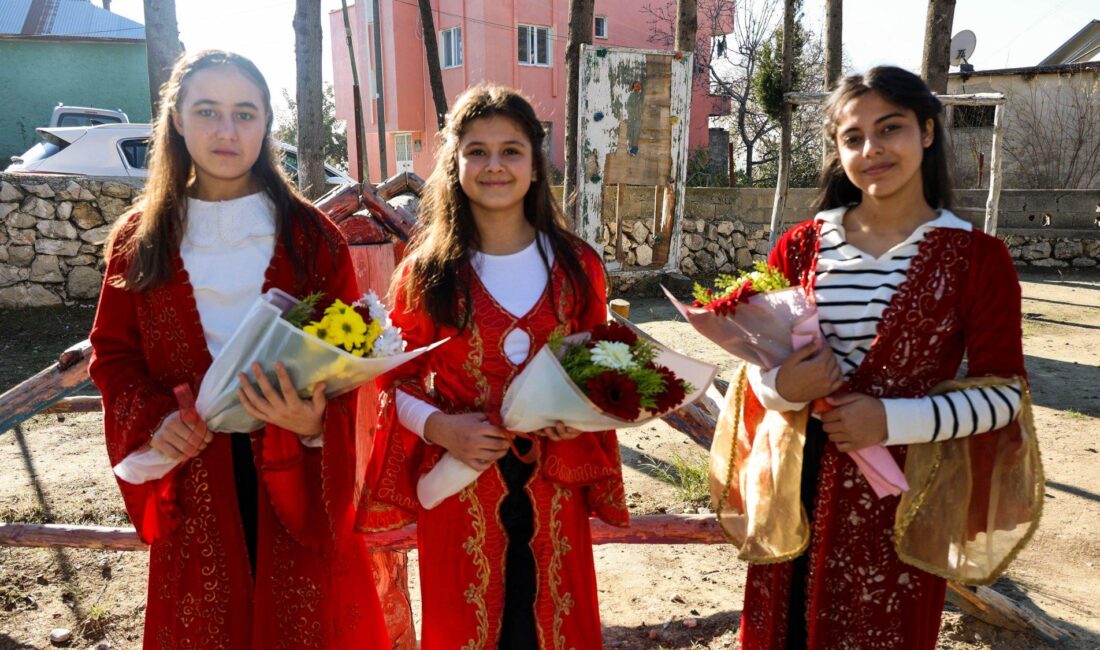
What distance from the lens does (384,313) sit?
75.9 inches

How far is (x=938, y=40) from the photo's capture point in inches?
366

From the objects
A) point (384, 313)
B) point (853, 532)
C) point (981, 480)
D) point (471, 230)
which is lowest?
point (853, 532)

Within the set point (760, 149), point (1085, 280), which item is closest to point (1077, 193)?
point (1085, 280)

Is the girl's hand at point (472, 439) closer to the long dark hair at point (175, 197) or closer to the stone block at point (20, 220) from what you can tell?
the long dark hair at point (175, 197)

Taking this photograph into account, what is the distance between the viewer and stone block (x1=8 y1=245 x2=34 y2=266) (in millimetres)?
9266

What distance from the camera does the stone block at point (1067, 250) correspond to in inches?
530

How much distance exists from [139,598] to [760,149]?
23.0 metres

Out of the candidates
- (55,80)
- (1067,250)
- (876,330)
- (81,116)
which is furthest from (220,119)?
(55,80)

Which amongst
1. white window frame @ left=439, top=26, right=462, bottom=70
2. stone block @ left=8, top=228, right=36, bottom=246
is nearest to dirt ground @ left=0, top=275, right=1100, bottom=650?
stone block @ left=8, top=228, right=36, bottom=246

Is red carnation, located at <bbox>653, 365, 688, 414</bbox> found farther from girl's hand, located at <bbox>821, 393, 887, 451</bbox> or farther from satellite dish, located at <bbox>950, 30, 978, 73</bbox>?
satellite dish, located at <bbox>950, 30, 978, 73</bbox>

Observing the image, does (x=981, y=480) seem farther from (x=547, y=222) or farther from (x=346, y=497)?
(x=346, y=497)

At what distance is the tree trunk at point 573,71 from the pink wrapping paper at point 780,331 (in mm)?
7790

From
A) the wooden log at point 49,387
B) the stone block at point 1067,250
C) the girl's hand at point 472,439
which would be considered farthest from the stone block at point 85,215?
the stone block at point 1067,250

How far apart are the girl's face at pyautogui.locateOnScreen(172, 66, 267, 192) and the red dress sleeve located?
0.34 metres
